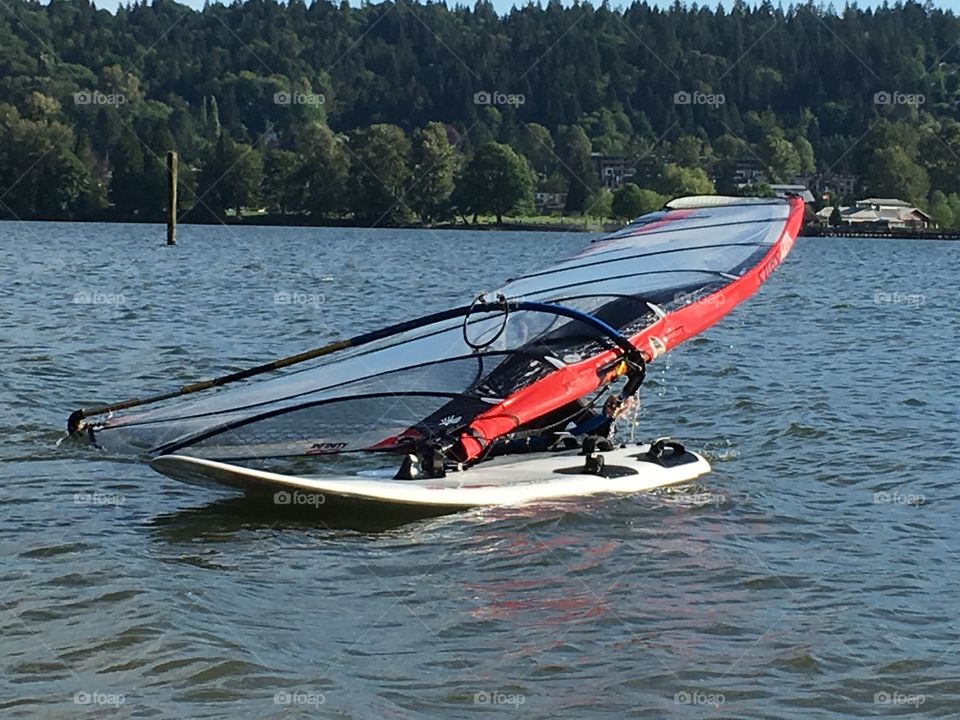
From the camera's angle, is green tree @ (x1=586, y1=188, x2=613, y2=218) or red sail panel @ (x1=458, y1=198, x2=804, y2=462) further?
green tree @ (x1=586, y1=188, x2=613, y2=218)

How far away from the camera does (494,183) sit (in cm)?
11619

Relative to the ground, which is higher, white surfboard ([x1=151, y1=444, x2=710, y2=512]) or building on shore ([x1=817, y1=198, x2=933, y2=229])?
building on shore ([x1=817, y1=198, x2=933, y2=229])

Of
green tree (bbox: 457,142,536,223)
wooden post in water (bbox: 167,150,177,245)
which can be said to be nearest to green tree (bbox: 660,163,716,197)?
green tree (bbox: 457,142,536,223)

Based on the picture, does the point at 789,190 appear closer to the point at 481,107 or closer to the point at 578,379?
the point at 481,107

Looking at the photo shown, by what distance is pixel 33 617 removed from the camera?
7535mm

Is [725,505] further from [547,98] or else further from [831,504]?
[547,98]

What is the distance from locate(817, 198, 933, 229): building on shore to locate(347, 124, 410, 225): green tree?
36224 mm

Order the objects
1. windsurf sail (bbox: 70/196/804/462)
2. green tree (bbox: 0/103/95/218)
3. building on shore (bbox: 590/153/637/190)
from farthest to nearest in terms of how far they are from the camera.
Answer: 1. building on shore (bbox: 590/153/637/190)
2. green tree (bbox: 0/103/95/218)
3. windsurf sail (bbox: 70/196/804/462)

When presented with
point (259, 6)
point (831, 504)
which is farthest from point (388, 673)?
point (259, 6)

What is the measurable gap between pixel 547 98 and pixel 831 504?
542 ft

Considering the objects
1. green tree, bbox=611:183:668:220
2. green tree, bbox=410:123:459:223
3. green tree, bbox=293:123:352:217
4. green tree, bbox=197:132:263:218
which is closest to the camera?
green tree, bbox=293:123:352:217

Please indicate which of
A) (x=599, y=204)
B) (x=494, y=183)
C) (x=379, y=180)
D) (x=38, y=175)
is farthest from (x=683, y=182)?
(x=38, y=175)

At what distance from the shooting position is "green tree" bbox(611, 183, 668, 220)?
118 m

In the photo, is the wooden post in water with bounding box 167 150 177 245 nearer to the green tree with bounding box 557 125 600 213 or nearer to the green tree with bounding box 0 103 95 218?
the green tree with bounding box 0 103 95 218
